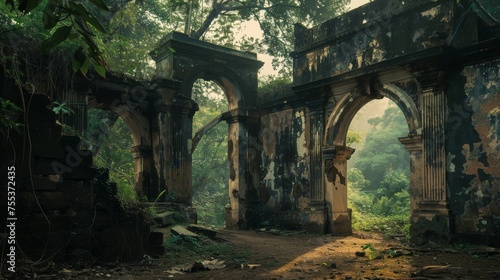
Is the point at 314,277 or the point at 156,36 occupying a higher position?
the point at 156,36

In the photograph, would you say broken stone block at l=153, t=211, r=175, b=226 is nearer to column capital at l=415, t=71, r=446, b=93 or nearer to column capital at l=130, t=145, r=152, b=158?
column capital at l=130, t=145, r=152, b=158

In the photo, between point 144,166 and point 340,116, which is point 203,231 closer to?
point 144,166

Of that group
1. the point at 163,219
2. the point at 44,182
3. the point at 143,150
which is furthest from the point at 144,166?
the point at 44,182

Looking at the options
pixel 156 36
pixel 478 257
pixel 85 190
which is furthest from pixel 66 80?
pixel 156 36

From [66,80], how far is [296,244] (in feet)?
19.2

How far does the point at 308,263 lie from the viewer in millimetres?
6254

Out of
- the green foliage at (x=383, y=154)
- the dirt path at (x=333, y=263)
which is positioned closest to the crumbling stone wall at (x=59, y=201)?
the dirt path at (x=333, y=263)

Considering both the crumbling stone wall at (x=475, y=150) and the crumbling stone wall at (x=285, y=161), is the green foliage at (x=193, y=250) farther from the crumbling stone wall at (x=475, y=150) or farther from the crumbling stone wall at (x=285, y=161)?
the crumbling stone wall at (x=475, y=150)

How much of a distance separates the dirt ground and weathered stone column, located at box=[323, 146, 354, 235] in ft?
5.09

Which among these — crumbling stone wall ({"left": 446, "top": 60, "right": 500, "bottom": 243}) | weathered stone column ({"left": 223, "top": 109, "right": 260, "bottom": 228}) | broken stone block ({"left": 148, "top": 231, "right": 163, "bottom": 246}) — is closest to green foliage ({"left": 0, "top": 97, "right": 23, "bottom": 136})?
broken stone block ({"left": 148, "top": 231, "right": 163, "bottom": 246})

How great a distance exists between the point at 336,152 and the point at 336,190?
99cm

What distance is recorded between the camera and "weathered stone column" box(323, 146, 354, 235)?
33.5 feet

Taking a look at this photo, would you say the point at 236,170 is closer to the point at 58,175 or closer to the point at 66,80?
the point at 66,80

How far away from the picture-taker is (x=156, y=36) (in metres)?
17.1
